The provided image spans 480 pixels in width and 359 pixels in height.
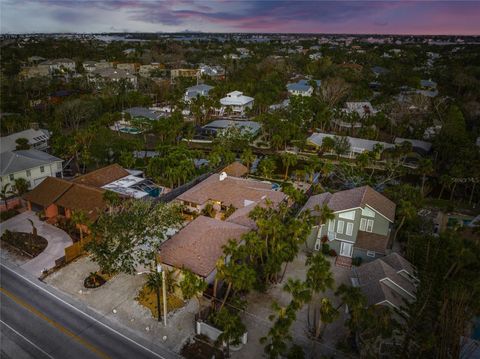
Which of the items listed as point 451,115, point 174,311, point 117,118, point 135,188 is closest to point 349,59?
point 451,115

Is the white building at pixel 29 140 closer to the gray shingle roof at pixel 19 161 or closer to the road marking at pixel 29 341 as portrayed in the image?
the gray shingle roof at pixel 19 161

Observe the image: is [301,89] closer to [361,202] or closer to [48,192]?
[361,202]

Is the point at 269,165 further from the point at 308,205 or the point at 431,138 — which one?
the point at 431,138

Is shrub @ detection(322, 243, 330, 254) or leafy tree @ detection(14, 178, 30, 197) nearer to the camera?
shrub @ detection(322, 243, 330, 254)

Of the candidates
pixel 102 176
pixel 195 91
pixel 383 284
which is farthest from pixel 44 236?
pixel 195 91

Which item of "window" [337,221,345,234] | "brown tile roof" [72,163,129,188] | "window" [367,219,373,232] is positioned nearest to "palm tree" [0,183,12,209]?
"brown tile roof" [72,163,129,188]

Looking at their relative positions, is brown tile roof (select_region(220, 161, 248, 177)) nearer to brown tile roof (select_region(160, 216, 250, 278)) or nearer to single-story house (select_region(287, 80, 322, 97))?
brown tile roof (select_region(160, 216, 250, 278))
